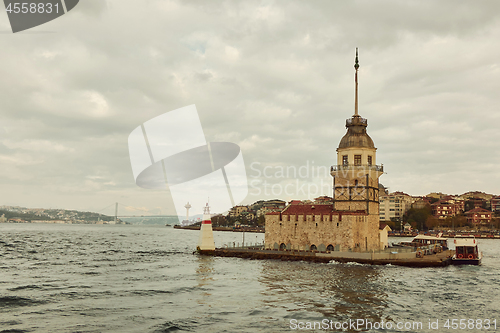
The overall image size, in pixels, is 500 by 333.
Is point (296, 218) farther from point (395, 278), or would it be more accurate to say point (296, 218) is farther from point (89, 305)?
point (89, 305)

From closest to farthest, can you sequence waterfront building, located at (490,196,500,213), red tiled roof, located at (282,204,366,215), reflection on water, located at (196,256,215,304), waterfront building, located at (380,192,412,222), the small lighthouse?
reflection on water, located at (196,256,215,304) < red tiled roof, located at (282,204,366,215) < the small lighthouse < waterfront building, located at (380,192,412,222) < waterfront building, located at (490,196,500,213)

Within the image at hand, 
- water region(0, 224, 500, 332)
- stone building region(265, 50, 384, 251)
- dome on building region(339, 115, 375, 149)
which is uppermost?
dome on building region(339, 115, 375, 149)

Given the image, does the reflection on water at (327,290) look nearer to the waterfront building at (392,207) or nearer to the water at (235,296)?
the water at (235,296)

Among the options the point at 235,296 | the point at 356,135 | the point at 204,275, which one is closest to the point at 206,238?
the point at 204,275

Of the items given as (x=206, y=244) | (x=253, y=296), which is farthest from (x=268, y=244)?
(x=253, y=296)

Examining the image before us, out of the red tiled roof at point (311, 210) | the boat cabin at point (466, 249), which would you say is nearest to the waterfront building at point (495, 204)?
the boat cabin at point (466, 249)

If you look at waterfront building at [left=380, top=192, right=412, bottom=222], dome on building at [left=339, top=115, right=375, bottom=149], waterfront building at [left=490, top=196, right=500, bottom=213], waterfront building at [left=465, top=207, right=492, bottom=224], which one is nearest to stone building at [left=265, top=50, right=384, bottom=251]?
dome on building at [left=339, top=115, right=375, bottom=149]

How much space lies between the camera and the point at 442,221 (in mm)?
148250

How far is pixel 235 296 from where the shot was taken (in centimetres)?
2828

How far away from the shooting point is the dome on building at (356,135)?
162 ft

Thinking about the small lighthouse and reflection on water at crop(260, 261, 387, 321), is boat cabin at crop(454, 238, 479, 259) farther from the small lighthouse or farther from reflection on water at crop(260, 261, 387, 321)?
the small lighthouse

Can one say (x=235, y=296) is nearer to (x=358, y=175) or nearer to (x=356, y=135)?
(x=358, y=175)

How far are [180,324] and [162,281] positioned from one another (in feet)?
44.4

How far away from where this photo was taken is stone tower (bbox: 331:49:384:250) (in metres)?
48.2
